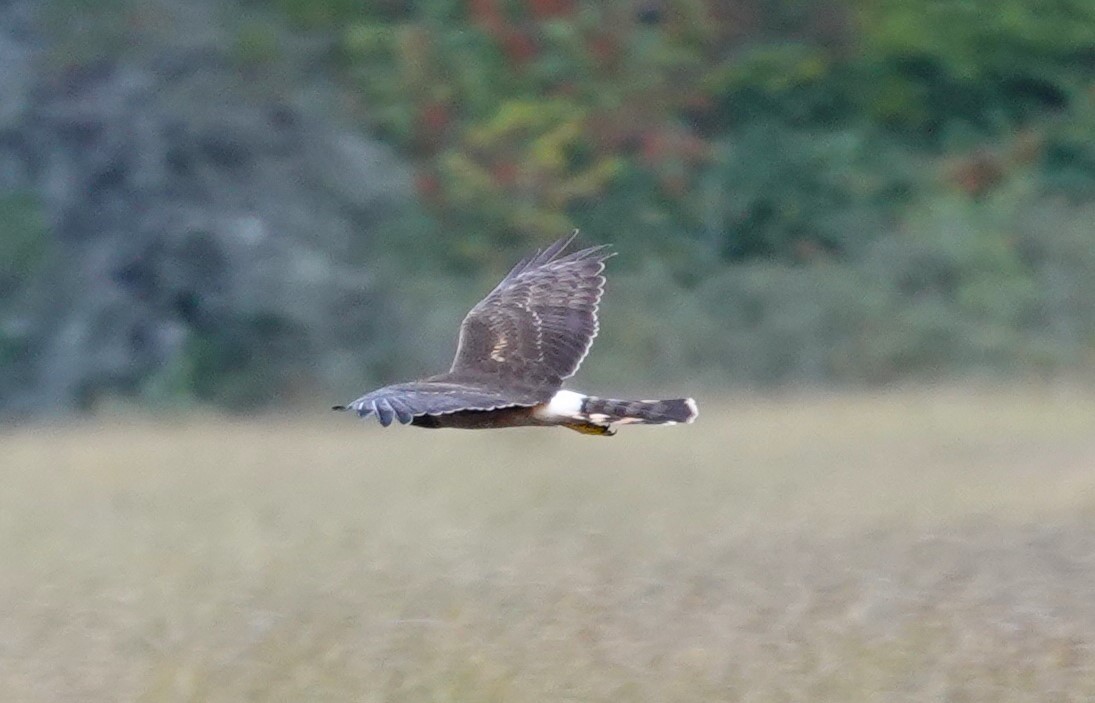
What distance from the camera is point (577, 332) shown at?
6738 millimetres

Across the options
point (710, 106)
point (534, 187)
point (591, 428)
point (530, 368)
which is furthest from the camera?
point (710, 106)

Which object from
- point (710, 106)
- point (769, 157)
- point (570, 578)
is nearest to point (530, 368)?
point (570, 578)

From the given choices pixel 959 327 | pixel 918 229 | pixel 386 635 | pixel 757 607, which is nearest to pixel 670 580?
pixel 757 607

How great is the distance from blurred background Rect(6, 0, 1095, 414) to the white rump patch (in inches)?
354

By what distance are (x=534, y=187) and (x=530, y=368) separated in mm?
12143

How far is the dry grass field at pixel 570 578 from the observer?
5.07 metres

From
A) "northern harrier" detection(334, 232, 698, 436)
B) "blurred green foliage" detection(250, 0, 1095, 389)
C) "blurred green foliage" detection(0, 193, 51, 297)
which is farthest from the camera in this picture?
"blurred green foliage" detection(250, 0, 1095, 389)

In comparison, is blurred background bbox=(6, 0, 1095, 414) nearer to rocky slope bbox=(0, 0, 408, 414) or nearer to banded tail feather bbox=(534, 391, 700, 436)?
rocky slope bbox=(0, 0, 408, 414)

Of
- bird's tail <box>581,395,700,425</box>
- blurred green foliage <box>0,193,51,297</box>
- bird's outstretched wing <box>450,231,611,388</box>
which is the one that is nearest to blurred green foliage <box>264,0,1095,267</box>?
blurred green foliage <box>0,193,51,297</box>

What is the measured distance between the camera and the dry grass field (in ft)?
16.6

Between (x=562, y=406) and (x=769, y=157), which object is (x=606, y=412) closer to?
(x=562, y=406)

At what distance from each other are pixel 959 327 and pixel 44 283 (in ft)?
22.0

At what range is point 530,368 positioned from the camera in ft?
21.4

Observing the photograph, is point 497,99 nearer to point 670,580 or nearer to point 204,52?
point 204,52
